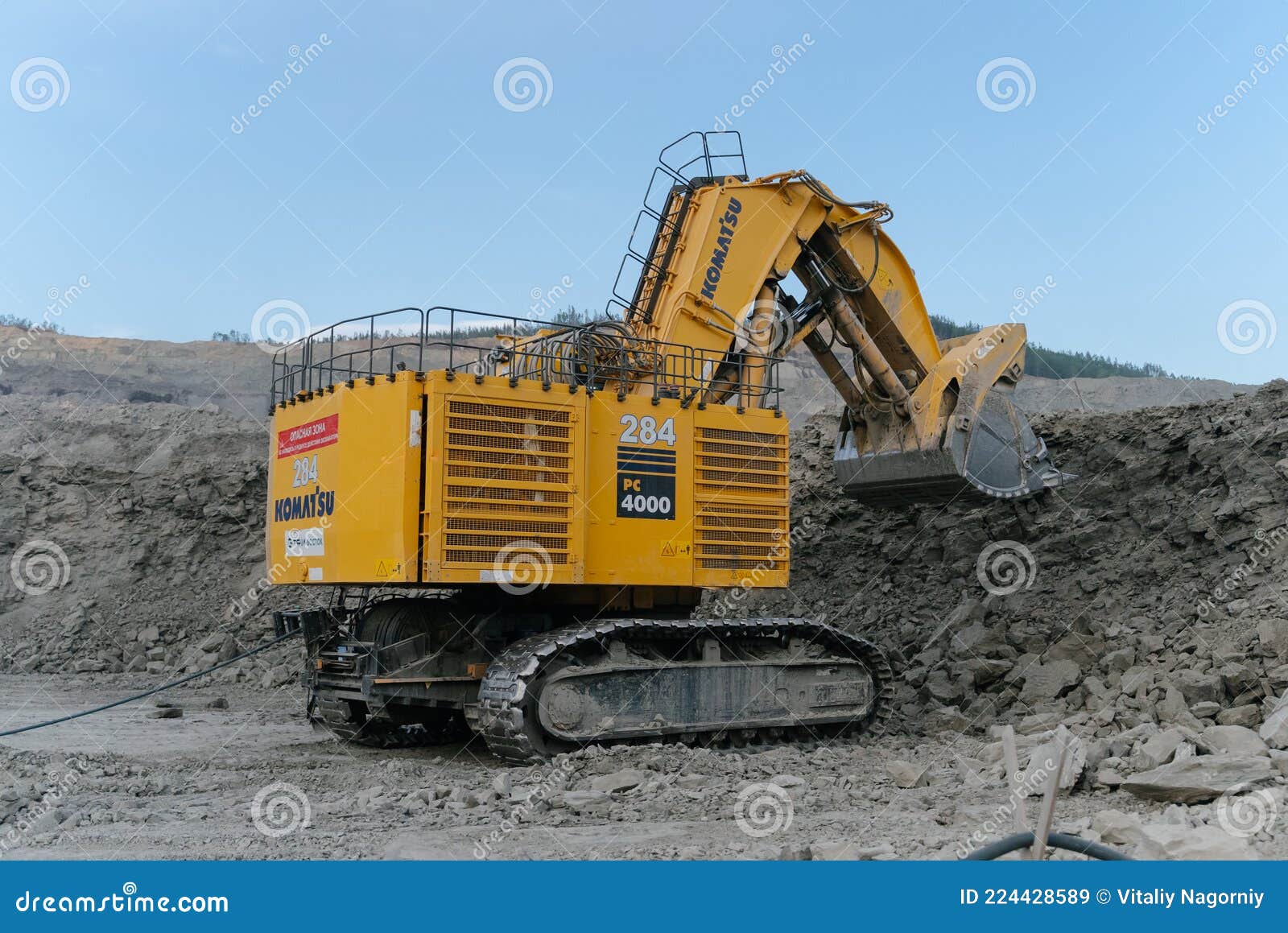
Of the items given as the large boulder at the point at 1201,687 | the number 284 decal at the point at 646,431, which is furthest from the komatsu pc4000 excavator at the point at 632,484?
the large boulder at the point at 1201,687

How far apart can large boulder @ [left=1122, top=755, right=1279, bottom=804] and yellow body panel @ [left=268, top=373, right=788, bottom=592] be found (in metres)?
3.79

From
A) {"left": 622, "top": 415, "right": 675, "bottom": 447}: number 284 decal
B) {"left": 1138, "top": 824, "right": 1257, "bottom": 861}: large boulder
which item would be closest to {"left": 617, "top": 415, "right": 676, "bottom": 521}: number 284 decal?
{"left": 622, "top": 415, "right": 675, "bottom": 447}: number 284 decal

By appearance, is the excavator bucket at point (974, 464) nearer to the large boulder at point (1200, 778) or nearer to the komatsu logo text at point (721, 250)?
the komatsu logo text at point (721, 250)

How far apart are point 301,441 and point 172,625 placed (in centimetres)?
829

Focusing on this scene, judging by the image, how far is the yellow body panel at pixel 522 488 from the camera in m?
8.75

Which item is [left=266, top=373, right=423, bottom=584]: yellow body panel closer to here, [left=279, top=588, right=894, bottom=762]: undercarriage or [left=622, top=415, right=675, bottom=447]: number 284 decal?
[left=279, top=588, right=894, bottom=762]: undercarriage

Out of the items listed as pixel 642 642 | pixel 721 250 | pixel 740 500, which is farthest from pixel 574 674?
pixel 721 250

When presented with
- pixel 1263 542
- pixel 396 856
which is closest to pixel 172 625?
pixel 396 856

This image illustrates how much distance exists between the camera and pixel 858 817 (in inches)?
275

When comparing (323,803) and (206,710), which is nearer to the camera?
(323,803)

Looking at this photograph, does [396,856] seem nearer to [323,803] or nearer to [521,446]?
[323,803]

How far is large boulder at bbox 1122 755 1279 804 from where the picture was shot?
6.76m

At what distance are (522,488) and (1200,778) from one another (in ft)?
16.0

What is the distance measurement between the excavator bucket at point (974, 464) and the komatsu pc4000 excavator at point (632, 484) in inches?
1.0
